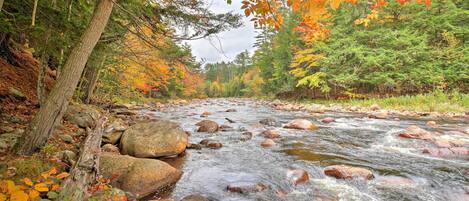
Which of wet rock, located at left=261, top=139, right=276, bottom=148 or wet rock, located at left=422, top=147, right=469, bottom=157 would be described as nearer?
wet rock, located at left=422, top=147, right=469, bottom=157

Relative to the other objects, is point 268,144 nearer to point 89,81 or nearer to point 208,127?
point 208,127

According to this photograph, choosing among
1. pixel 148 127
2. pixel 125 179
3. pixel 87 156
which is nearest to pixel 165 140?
pixel 148 127

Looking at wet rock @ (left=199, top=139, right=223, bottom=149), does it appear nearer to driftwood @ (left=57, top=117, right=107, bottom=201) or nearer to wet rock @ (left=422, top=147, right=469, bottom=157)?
driftwood @ (left=57, top=117, right=107, bottom=201)

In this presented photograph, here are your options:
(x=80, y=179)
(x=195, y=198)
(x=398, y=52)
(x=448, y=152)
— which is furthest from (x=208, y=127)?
(x=398, y=52)

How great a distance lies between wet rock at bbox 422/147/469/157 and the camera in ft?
17.6

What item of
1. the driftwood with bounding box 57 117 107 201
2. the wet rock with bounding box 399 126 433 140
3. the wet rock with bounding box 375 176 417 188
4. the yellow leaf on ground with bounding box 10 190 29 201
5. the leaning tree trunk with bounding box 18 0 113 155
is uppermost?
the leaning tree trunk with bounding box 18 0 113 155

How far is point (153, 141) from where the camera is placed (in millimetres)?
5504

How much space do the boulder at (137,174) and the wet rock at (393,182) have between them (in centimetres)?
342

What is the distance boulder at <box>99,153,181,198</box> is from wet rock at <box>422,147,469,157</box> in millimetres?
5505

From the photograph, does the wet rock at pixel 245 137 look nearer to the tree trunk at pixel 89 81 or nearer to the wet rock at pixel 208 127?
the wet rock at pixel 208 127

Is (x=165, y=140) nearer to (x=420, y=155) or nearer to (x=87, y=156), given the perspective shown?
(x=87, y=156)

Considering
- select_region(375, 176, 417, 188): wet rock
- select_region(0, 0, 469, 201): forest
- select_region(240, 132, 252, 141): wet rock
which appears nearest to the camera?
select_region(0, 0, 469, 201): forest

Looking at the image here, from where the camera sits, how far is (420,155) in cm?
551

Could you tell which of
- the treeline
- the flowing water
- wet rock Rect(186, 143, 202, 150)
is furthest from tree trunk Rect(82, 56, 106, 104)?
the treeline
